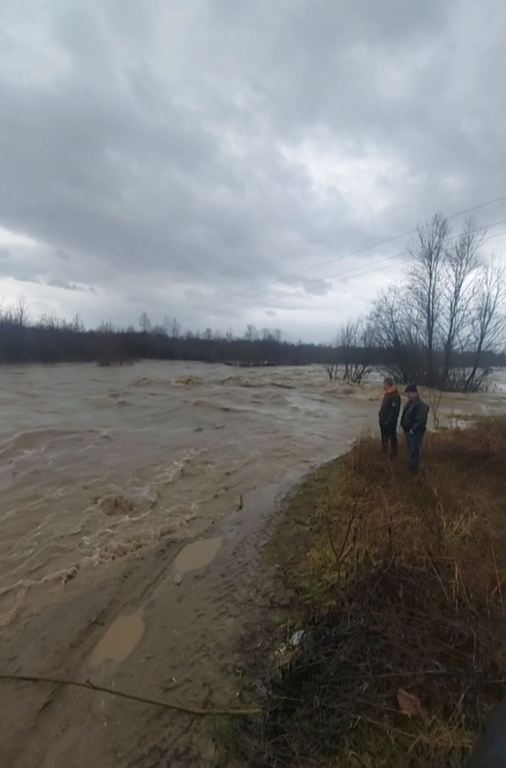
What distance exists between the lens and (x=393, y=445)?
822cm

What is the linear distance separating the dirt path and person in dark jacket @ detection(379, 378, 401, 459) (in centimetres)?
401

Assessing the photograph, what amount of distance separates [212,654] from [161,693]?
0.51 m

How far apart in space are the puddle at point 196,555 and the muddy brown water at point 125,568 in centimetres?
2

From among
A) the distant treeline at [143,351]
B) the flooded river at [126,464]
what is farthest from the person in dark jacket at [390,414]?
the distant treeline at [143,351]

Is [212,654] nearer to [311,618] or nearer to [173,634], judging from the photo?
[173,634]

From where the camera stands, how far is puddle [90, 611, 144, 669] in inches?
144

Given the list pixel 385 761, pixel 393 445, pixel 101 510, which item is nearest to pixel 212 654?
pixel 385 761

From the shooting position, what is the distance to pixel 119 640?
12.7ft

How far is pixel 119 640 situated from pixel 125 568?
4.50 feet

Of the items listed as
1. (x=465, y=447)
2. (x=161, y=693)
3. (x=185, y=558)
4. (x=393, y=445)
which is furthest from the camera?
(x=465, y=447)

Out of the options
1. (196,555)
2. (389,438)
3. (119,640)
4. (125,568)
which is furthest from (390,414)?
(119,640)

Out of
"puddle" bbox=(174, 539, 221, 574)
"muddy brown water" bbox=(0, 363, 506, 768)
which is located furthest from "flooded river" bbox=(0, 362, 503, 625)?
"puddle" bbox=(174, 539, 221, 574)

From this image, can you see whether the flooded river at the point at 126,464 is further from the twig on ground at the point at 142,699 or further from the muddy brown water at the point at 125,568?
the twig on ground at the point at 142,699

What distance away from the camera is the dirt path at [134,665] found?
2785 millimetres
